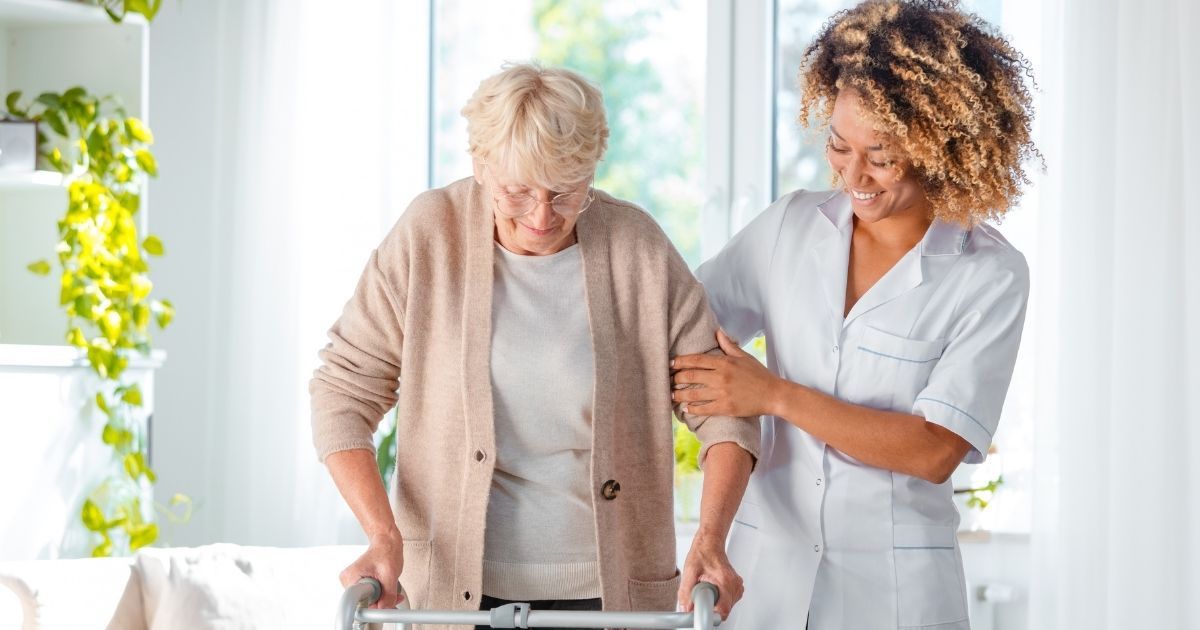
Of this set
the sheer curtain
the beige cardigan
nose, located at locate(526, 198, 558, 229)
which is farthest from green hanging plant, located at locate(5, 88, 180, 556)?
the sheer curtain

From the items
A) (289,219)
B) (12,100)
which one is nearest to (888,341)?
(12,100)

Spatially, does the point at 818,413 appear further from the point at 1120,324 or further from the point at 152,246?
the point at 152,246

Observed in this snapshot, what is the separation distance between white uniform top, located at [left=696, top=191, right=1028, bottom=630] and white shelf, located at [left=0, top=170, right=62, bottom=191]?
5.52 feet

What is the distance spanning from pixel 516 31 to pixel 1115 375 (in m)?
1.92

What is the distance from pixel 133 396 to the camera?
2.77 m

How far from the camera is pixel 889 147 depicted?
70.1 inches

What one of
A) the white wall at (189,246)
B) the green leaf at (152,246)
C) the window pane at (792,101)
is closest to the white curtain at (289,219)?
the white wall at (189,246)

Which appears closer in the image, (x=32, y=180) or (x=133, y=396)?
(x=32, y=180)

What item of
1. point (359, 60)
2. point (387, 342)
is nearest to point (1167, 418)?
point (387, 342)

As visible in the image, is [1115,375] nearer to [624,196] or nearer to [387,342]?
[624,196]

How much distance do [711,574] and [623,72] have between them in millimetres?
2229

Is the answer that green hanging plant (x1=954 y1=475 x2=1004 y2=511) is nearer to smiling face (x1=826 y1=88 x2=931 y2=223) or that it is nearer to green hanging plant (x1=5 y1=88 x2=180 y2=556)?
smiling face (x1=826 y1=88 x2=931 y2=223)

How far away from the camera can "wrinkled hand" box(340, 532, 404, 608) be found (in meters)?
1.56

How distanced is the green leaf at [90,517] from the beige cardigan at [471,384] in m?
1.23
